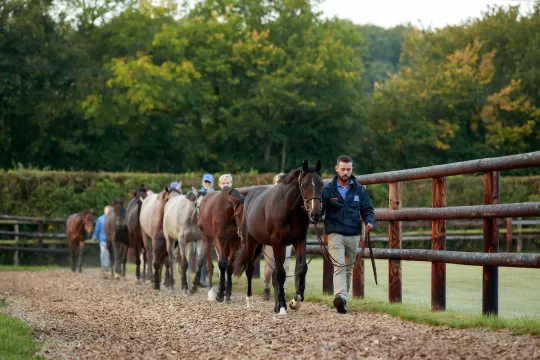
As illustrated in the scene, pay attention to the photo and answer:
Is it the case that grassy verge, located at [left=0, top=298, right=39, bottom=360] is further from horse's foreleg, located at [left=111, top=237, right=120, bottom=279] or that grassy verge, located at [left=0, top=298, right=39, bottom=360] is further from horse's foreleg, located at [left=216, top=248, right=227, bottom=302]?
horse's foreleg, located at [left=111, top=237, right=120, bottom=279]

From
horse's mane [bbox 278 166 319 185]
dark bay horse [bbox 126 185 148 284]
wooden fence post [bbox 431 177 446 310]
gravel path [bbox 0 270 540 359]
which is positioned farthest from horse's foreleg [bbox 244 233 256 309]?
dark bay horse [bbox 126 185 148 284]

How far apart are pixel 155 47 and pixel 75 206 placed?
20.0 m

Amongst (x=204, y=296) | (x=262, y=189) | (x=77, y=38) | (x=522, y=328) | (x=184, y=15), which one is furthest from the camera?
(x=184, y=15)

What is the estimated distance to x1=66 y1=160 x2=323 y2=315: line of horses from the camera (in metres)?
11.4

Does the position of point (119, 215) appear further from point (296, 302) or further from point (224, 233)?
point (296, 302)

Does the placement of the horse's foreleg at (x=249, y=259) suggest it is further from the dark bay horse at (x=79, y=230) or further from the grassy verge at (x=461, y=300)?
the dark bay horse at (x=79, y=230)

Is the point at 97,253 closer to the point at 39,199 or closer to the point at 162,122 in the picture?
the point at 39,199

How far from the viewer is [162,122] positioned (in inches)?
1946

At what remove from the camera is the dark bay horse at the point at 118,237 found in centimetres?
2341

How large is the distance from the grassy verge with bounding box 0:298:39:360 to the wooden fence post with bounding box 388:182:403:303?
4458mm

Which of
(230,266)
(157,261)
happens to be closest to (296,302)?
(230,266)

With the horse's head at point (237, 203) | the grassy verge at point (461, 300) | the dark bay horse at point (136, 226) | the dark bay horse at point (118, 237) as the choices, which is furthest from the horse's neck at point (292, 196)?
the dark bay horse at point (118, 237)

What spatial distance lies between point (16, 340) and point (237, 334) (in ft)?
7.21

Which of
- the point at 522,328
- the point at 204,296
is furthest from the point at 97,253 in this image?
the point at 522,328
